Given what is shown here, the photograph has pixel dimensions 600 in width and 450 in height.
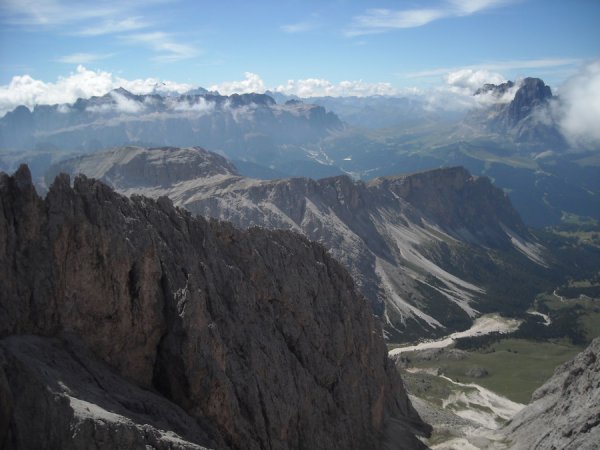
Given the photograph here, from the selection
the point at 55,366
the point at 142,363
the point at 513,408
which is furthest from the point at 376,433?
the point at 513,408

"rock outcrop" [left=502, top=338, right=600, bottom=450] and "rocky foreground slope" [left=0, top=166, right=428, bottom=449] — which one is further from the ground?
"rocky foreground slope" [left=0, top=166, right=428, bottom=449]

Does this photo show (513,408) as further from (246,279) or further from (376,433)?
(246,279)

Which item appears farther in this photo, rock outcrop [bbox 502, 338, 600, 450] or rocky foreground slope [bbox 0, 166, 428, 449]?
rock outcrop [bbox 502, 338, 600, 450]

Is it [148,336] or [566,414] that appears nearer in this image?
[148,336]

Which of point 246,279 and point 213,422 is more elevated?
point 246,279
